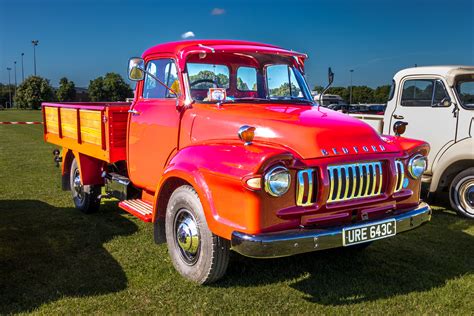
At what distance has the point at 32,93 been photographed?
78312 mm

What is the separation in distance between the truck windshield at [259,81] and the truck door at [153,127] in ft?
1.38

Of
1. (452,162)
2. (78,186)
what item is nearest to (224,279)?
(78,186)

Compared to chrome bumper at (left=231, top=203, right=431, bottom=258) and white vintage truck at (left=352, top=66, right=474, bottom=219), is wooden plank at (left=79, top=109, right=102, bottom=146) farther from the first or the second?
white vintage truck at (left=352, top=66, right=474, bottom=219)

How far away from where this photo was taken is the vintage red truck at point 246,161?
3260 millimetres

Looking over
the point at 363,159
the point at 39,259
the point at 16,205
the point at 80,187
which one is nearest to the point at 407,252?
the point at 363,159

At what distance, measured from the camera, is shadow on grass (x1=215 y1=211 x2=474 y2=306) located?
3.88m

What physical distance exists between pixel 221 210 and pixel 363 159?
117 centimetres

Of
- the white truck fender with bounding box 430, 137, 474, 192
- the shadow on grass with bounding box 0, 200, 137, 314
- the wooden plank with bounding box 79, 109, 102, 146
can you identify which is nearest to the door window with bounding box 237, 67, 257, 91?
the wooden plank with bounding box 79, 109, 102, 146

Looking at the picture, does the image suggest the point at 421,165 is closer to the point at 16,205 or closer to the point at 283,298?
the point at 283,298

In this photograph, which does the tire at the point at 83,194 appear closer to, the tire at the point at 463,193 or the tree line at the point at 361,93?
the tire at the point at 463,193

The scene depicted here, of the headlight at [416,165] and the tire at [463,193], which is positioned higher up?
the headlight at [416,165]

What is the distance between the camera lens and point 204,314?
11.4 ft

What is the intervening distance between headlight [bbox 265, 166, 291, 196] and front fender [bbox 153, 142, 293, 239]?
0.06m

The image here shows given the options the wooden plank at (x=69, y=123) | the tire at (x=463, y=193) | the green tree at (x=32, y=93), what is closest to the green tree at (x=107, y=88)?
the green tree at (x=32, y=93)
